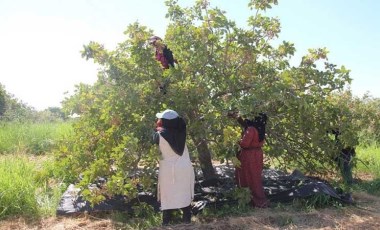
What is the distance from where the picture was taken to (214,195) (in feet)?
18.5

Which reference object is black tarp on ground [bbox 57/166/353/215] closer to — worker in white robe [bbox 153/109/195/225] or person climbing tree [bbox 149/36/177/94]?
worker in white robe [bbox 153/109/195/225]

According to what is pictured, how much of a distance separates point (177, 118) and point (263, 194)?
1.80 meters

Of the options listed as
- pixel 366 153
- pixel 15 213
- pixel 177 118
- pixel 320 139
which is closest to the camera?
pixel 177 118

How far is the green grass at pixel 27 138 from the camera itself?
33.1 feet

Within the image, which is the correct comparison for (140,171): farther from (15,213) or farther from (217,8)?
(217,8)

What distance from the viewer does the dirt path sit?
4812 millimetres

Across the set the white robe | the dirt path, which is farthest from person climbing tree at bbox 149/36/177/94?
the dirt path

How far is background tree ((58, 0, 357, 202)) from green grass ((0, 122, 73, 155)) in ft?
15.7

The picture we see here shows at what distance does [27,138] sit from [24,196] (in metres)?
5.65

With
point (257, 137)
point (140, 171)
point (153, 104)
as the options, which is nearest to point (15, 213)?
point (140, 171)

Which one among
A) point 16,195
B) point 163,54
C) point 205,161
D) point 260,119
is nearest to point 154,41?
point 163,54

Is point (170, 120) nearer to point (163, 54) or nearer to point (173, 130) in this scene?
point (173, 130)

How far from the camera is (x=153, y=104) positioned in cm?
533

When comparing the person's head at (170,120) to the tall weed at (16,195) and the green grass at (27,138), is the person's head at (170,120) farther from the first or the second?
the green grass at (27,138)
